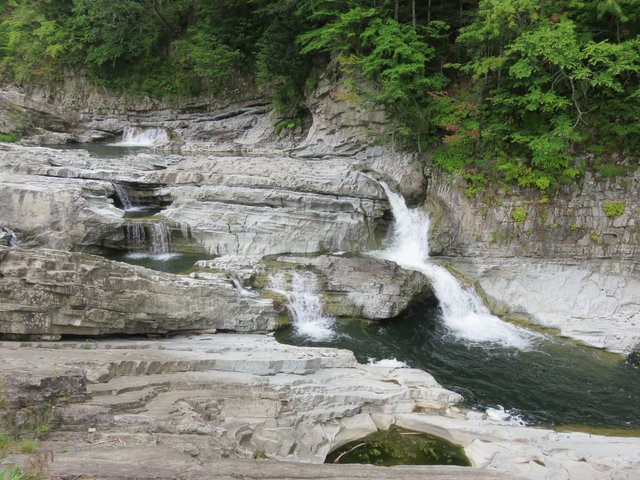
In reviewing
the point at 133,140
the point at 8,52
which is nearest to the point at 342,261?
the point at 133,140

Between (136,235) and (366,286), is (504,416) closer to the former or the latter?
(366,286)

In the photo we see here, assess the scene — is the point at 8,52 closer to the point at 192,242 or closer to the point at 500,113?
the point at 192,242

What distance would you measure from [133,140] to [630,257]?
26109mm

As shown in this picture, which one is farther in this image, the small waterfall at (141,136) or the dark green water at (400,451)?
the small waterfall at (141,136)

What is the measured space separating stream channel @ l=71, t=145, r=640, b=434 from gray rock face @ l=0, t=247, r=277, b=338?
185 cm

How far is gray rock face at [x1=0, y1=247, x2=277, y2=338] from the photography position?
7.99 metres

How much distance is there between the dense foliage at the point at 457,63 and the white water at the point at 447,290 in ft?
8.36

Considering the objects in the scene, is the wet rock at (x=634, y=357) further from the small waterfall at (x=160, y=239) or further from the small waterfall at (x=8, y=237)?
the small waterfall at (x=8, y=237)

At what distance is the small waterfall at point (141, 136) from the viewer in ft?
83.7

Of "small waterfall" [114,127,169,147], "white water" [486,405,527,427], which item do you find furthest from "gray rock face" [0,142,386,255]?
"small waterfall" [114,127,169,147]

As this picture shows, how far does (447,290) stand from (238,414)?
8.91 metres

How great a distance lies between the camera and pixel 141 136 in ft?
86.7

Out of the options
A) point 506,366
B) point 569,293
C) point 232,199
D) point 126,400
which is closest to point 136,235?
point 232,199

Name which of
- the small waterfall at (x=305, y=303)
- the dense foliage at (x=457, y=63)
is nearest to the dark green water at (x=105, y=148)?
the dense foliage at (x=457, y=63)
